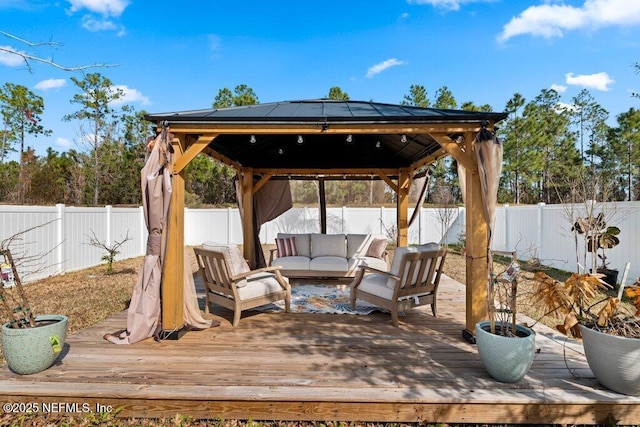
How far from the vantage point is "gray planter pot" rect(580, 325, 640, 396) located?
2.20 metres

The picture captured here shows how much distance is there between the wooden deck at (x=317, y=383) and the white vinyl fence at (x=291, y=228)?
1.39 m

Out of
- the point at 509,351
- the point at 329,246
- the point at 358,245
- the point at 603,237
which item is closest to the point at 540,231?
the point at 603,237

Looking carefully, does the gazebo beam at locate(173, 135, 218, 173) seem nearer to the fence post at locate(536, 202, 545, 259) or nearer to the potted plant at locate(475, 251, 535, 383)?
the potted plant at locate(475, 251, 535, 383)

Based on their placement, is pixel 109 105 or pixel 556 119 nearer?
pixel 109 105

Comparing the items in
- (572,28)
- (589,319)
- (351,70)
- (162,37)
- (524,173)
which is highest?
(351,70)

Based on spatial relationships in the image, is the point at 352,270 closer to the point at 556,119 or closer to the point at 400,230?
the point at 400,230

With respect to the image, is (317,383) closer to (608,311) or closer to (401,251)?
(401,251)

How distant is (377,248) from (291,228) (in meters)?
7.29

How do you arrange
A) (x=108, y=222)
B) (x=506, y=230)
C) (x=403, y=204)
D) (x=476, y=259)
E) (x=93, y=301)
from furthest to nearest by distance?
(x=506, y=230) < (x=108, y=222) < (x=403, y=204) < (x=93, y=301) < (x=476, y=259)


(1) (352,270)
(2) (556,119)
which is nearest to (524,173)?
(2) (556,119)

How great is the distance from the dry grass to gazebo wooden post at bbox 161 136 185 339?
117 centimetres

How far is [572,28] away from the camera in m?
7.27

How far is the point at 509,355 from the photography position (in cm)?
244

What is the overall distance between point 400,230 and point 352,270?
2094 millimetres
